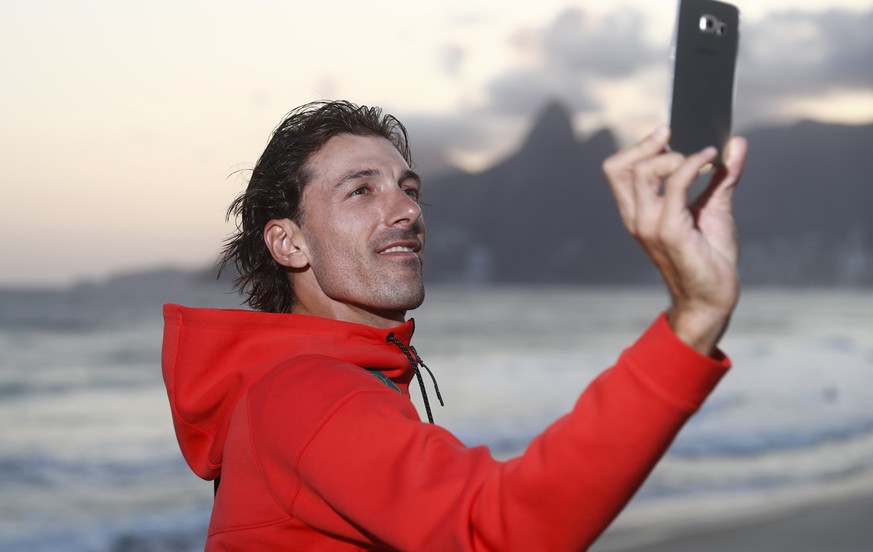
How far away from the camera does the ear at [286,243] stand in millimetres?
2662

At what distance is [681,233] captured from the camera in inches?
46.9

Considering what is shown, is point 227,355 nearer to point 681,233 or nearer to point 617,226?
point 681,233

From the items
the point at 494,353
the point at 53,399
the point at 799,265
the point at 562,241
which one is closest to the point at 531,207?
the point at 562,241

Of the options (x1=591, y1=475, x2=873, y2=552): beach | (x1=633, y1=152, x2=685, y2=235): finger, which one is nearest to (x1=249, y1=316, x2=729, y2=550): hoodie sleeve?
(x1=633, y1=152, x2=685, y2=235): finger

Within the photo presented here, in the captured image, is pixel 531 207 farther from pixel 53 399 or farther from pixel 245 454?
pixel 245 454

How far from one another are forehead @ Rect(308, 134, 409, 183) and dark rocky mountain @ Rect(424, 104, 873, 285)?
101735 mm

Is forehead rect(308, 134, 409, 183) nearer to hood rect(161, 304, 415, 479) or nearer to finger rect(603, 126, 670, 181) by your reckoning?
hood rect(161, 304, 415, 479)

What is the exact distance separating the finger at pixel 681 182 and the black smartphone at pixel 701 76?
76mm

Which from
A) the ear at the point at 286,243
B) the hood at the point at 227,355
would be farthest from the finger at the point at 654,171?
the ear at the point at 286,243

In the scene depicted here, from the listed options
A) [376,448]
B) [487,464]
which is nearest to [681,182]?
[487,464]

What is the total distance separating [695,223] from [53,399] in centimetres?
1737

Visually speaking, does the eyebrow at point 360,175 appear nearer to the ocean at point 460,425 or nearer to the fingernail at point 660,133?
the fingernail at point 660,133

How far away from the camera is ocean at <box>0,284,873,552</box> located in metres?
8.45

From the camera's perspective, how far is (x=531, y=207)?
376 ft
